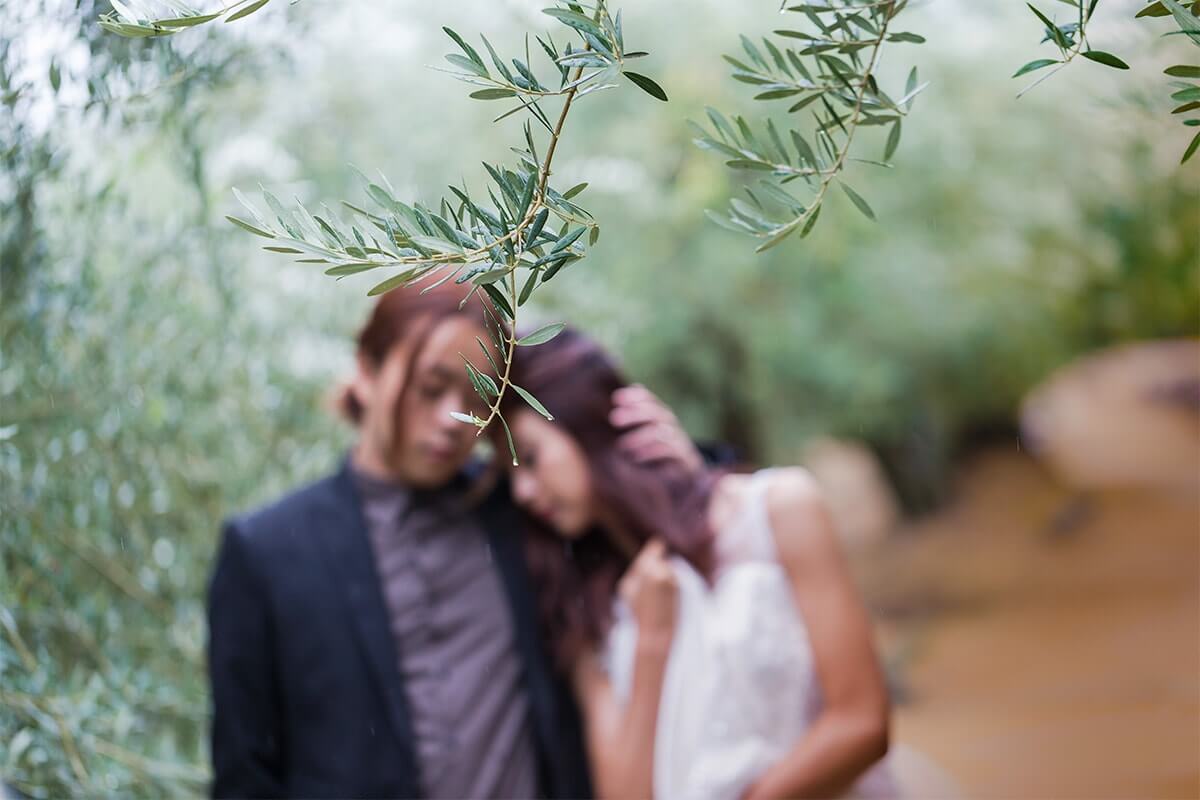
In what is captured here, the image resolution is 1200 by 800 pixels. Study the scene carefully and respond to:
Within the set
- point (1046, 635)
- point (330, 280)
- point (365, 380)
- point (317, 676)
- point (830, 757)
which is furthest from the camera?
point (1046, 635)

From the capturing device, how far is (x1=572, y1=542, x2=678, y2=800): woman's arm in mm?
1509

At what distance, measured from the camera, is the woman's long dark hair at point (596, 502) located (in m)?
1.59

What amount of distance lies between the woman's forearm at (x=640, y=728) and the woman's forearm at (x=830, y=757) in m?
0.16

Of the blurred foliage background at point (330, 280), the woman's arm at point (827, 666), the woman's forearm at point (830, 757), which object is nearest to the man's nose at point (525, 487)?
the woman's arm at point (827, 666)

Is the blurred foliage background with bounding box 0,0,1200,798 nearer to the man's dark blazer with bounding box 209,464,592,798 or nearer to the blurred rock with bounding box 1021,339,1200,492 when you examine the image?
the man's dark blazer with bounding box 209,464,592,798

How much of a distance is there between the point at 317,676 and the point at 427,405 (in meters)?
0.39

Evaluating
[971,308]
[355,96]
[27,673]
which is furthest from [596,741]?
[971,308]

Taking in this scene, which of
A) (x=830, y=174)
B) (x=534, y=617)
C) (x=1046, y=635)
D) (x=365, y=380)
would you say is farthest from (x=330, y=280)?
(x=1046, y=635)

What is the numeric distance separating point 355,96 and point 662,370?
232 centimetres

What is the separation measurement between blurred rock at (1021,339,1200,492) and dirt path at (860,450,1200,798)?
0.56 feet

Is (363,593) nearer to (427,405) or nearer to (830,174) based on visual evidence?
(427,405)

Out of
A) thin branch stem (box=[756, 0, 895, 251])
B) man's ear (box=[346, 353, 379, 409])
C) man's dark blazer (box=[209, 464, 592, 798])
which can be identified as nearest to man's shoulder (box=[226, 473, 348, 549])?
man's dark blazer (box=[209, 464, 592, 798])

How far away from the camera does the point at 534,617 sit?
1.61 metres

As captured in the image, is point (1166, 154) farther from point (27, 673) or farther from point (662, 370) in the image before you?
point (27, 673)
